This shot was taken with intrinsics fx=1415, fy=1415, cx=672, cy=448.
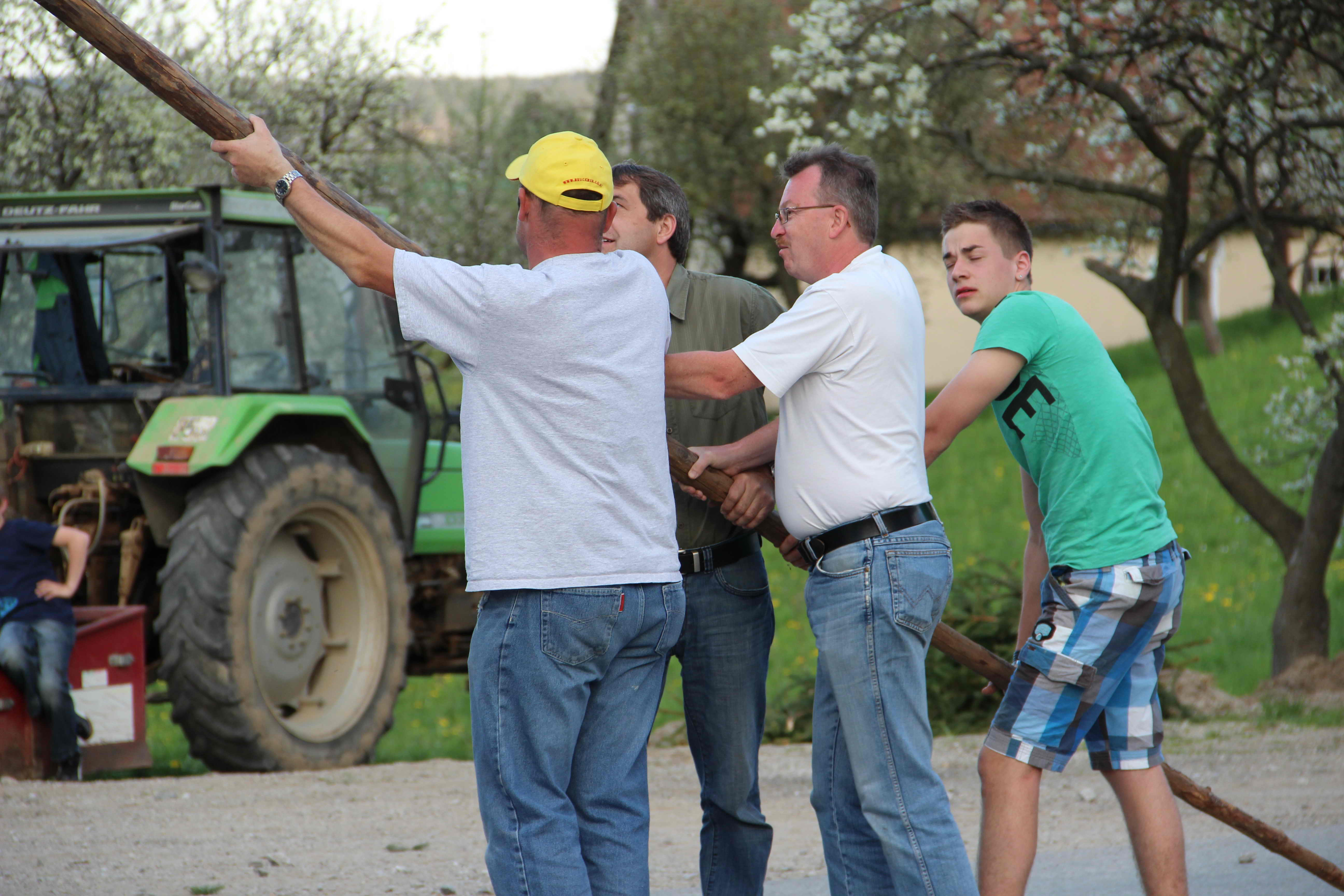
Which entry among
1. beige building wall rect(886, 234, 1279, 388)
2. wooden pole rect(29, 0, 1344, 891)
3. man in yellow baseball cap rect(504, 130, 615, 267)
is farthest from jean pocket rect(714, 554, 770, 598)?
beige building wall rect(886, 234, 1279, 388)

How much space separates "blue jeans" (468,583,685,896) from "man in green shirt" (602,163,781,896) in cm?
67

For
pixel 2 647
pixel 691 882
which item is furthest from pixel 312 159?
pixel 691 882

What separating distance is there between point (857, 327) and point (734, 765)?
1.22 meters

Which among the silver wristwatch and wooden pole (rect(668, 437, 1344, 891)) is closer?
the silver wristwatch

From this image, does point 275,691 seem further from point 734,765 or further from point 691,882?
point 734,765

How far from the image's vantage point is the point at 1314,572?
8.91 m

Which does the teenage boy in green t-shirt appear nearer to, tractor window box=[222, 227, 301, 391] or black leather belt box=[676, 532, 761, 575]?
black leather belt box=[676, 532, 761, 575]

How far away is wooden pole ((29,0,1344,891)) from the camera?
2.91 m

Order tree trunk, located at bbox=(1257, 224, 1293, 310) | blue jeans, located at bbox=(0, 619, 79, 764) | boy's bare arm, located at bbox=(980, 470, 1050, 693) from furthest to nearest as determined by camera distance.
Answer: tree trunk, located at bbox=(1257, 224, 1293, 310) < blue jeans, located at bbox=(0, 619, 79, 764) < boy's bare arm, located at bbox=(980, 470, 1050, 693)

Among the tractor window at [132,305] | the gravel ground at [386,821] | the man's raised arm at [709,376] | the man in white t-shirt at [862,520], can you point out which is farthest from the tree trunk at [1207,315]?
the man's raised arm at [709,376]

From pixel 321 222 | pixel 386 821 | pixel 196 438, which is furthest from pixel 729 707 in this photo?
pixel 196 438

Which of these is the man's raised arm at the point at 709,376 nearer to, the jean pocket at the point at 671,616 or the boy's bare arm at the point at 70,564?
the jean pocket at the point at 671,616

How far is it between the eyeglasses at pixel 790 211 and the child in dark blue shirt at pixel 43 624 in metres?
4.29

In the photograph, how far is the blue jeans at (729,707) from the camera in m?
3.65
